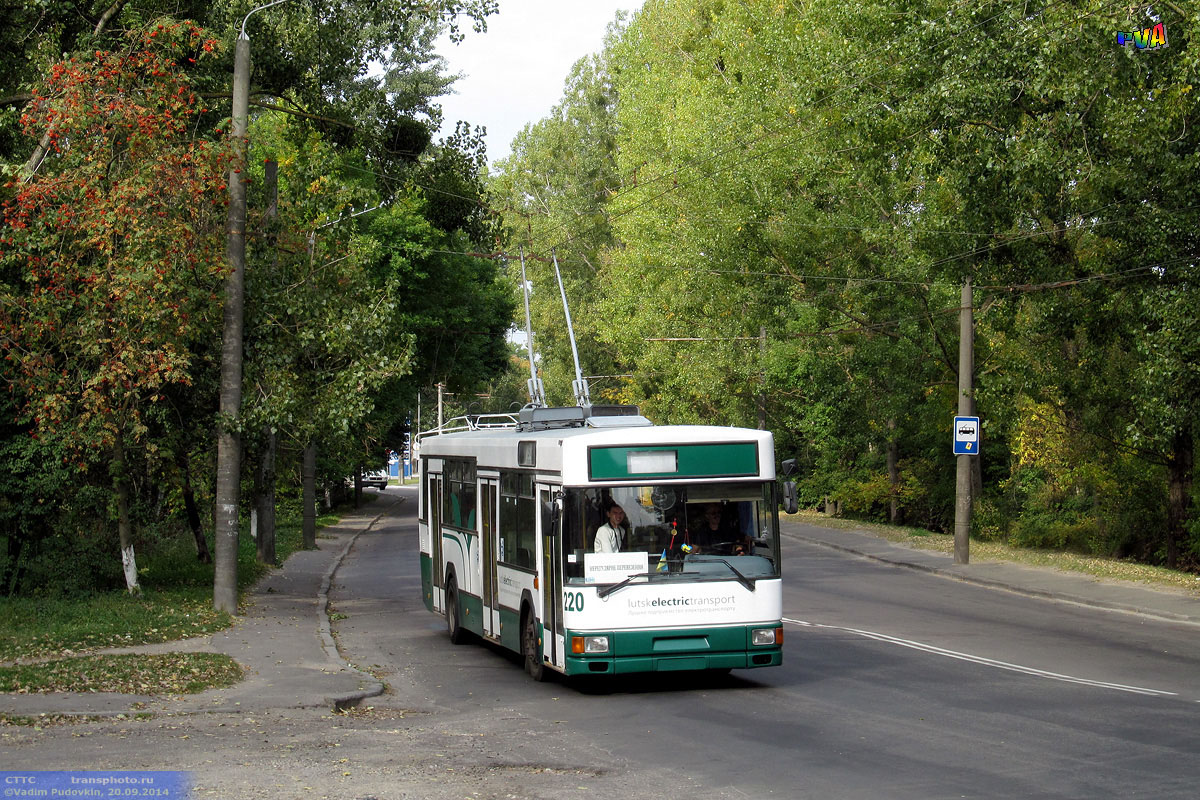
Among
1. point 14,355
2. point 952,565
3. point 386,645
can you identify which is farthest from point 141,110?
point 952,565

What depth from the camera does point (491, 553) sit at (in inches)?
594

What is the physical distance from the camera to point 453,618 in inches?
682

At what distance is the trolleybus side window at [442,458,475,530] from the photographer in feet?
53.4

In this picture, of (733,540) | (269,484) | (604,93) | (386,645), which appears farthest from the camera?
(604,93)

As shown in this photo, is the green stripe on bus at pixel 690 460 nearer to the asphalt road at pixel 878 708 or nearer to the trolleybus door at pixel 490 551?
the asphalt road at pixel 878 708

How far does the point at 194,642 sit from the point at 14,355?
5217mm

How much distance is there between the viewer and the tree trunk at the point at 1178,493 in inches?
1062

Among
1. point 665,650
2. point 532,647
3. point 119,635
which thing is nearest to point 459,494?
point 532,647

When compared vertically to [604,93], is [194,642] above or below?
below

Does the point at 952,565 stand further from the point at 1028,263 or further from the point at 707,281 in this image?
the point at 707,281

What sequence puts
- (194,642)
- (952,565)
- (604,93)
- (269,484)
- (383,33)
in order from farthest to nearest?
1. (604,93)
2. (952,565)
3. (269,484)
4. (383,33)
5. (194,642)

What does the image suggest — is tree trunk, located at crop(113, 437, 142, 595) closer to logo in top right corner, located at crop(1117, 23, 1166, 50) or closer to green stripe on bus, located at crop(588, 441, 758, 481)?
green stripe on bus, located at crop(588, 441, 758, 481)

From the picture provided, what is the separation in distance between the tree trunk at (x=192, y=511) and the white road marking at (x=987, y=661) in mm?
9931

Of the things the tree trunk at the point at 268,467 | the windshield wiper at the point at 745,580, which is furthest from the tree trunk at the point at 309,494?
the windshield wiper at the point at 745,580
